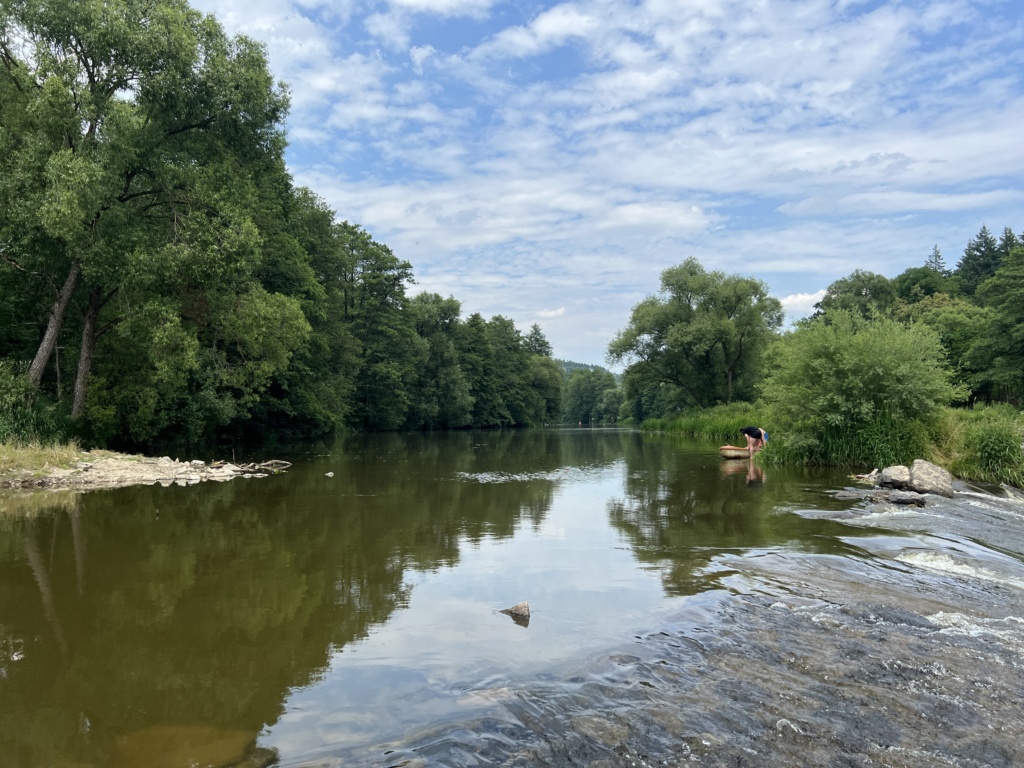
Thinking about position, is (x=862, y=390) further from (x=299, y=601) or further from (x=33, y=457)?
(x=33, y=457)

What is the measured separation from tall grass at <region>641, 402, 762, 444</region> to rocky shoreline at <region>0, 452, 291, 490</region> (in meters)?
25.1

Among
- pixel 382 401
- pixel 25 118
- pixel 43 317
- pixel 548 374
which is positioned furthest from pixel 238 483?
pixel 548 374

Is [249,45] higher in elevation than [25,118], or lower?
higher

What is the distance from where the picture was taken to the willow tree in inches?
713

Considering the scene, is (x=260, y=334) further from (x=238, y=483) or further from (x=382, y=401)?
(x=382, y=401)

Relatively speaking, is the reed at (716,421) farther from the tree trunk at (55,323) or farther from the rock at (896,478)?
the tree trunk at (55,323)

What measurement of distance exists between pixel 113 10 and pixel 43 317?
423 inches

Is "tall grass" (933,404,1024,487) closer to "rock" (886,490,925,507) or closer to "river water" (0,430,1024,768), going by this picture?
"rock" (886,490,925,507)

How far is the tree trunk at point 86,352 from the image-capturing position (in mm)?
20422

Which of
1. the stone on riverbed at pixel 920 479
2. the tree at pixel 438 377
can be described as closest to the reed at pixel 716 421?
the stone on riverbed at pixel 920 479

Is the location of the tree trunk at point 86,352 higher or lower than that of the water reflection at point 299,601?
higher

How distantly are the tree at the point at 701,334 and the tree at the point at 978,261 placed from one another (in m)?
45.1

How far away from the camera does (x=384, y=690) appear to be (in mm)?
4750

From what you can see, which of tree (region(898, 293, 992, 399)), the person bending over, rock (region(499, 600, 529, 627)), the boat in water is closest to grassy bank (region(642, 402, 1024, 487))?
the person bending over
